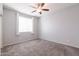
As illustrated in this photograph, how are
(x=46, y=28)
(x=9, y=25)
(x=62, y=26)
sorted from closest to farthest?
1. (x=9, y=25)
2. (x=46, y=28)
3. (x=62, y=26)

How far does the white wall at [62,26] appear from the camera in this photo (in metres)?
2.40

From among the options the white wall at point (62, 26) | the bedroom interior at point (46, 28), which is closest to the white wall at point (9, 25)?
the bedroom interior at point (46, 28)

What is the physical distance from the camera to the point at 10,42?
223cm

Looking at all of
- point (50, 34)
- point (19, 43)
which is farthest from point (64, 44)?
point (19, 43)

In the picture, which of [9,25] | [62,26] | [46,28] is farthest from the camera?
[62,26]

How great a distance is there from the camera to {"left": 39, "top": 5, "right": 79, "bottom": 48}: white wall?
2.40 m

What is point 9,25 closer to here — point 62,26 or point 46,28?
point 46,28

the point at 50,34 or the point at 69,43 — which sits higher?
the point at 50,34

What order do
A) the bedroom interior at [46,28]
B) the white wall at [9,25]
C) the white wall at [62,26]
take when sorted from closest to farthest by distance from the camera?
the white wall at [9,25]
the bedroom interior at [46,28]
the white wall at [62,26]

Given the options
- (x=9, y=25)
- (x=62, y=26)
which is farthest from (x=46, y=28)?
(x=9, y=25)

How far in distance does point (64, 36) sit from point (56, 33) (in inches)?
15.8

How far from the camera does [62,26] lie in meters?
2.66

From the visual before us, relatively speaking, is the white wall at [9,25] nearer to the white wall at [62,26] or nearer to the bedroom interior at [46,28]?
the bedroom interior at [46,28]

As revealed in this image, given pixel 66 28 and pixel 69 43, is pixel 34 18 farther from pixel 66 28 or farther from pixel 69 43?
pixel 69 43
